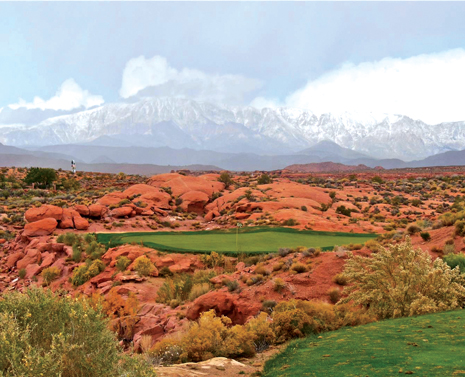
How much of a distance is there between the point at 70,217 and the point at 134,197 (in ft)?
31.7

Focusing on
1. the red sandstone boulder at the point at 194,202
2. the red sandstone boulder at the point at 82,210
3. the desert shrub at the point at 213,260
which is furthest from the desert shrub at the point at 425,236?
the red sandstone boulder at the point at 194,202

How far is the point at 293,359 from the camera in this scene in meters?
6.65

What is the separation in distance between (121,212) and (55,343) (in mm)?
27417

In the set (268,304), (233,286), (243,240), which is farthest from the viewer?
(243,240)

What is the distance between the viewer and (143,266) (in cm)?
1650

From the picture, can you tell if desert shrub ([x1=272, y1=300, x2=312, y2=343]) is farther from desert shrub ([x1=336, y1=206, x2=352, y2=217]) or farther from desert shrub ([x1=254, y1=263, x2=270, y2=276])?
desert shrub ([x1=336, y1=206, x2=352, y2=217])

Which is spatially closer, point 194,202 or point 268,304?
point 268,304

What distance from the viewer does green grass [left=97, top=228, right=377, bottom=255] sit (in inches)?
739

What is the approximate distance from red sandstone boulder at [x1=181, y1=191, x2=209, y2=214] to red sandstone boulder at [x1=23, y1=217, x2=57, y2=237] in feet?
46.9

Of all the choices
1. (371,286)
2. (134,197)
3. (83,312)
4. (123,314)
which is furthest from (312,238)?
(134,197)

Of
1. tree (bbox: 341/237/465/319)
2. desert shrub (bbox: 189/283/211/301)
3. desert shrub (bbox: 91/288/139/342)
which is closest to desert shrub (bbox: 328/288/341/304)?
tree (bbox: 341/237/465/319)

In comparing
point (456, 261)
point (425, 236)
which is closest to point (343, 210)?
point (425, 236)

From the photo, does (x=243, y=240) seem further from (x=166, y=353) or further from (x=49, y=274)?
(x=166, y=353)

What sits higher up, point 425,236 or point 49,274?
point 425,236
